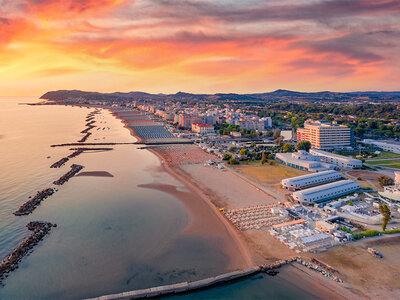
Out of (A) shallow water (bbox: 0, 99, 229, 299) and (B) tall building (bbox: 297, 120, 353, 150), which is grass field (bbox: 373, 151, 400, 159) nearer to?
(B) tall building (bbox: 297, 120, 353, 150)

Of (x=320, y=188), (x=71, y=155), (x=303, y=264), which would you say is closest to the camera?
(x=303, y=264)

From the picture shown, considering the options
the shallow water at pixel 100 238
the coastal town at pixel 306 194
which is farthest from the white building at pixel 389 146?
the shallow water at pixel 100 238

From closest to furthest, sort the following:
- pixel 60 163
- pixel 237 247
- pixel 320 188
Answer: pixel 237 247
pixel 320 188
pixel 60 163

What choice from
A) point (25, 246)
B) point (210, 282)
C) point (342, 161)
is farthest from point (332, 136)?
point (25, 246)

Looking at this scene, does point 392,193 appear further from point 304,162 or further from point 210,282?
point 210,282

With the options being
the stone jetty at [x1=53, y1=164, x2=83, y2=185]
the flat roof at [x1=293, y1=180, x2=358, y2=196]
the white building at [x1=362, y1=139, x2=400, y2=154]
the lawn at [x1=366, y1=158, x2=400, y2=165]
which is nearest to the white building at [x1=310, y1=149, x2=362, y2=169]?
the lawn at [x1=366, y1=158, x2=400, y2=165]

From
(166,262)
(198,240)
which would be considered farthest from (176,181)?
(166,262)

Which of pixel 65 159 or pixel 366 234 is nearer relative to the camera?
pixel 366 234
